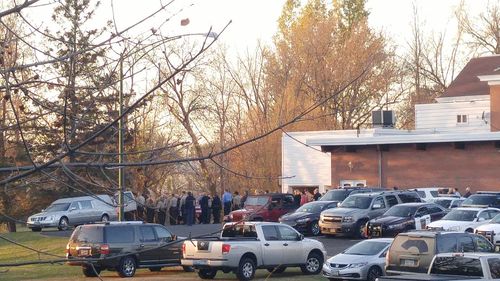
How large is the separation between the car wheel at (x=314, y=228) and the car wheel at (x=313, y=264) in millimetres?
11526

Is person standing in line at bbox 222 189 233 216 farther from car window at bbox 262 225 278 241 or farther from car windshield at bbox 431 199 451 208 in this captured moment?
car window at bbox 262 225 278 241

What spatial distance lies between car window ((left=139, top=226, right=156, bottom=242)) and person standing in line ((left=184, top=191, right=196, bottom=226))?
14212mm

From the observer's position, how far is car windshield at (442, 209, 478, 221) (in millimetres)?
36750

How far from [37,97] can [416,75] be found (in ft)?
247

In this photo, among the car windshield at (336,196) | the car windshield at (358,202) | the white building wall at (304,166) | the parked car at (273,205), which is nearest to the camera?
the car windshield at (358,202)

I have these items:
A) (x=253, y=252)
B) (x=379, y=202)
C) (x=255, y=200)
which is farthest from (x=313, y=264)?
(x=255, y=200)

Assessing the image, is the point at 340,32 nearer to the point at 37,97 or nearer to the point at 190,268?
the point at 190,268

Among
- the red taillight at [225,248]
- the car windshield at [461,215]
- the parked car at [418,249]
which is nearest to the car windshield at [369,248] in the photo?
the parked car at [418,249]

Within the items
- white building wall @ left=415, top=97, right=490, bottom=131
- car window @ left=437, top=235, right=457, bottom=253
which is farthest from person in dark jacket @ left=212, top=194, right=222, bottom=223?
car window @ left=437, top=235, right=457, bottom=253

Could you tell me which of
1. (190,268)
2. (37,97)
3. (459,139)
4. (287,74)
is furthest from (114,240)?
(287,74)

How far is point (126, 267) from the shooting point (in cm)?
2938

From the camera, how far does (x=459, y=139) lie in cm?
5238

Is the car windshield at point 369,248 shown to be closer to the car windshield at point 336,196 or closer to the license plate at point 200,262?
the license plate at point 200,262

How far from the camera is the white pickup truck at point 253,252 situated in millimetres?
27875
